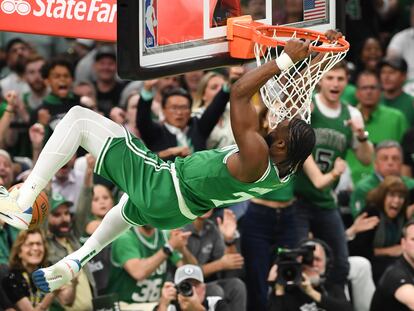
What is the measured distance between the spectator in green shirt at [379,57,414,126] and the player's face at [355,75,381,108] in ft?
1.81

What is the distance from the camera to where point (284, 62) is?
29.8 ft

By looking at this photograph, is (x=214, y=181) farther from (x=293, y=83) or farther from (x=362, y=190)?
(x=362, y=190)

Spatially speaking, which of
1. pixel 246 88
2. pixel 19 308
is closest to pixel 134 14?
pixel 246 88

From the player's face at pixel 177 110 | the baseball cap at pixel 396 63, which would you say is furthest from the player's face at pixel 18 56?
the baseball cap at pixel 396 63

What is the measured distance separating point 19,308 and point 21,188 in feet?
7.65

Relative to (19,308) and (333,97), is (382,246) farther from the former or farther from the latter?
(19,308)

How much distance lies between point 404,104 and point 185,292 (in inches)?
216

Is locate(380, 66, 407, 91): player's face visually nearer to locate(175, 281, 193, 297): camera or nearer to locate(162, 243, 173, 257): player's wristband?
locate(162, 243, 173, 257): player's wristband

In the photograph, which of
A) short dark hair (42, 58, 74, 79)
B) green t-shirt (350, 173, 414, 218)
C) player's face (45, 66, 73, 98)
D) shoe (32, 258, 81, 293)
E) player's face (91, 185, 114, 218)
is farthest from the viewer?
short dark hair (42, 58, 74, 79)

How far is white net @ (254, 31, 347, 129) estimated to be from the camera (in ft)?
31.9

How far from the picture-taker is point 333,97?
539 inches

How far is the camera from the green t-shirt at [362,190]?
14.3 m

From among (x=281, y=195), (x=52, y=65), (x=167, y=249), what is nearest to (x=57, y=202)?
(x=167, y=249)

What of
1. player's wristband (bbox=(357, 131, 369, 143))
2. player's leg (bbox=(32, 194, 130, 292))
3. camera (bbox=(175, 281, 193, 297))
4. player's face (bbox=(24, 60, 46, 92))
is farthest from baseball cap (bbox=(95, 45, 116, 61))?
player's leg (bbox=(32, 194, 130, 292))
